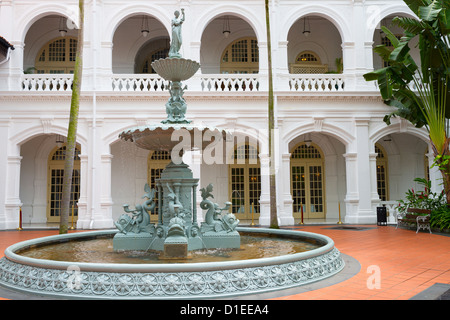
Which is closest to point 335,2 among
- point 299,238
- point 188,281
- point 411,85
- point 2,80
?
point 411,85

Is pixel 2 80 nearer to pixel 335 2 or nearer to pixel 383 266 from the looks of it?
pixel 335 2

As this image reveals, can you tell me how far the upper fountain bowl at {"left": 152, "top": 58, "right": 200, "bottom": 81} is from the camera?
273 inches

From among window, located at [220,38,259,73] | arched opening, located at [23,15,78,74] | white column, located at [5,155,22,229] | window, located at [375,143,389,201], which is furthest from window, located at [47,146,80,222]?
window, located at [375,143,389,201]

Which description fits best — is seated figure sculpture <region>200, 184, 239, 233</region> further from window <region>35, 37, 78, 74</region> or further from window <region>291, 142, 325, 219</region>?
window <region>35, 37, 78, 74</region>

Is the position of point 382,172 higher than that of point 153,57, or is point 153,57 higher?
point 153,57

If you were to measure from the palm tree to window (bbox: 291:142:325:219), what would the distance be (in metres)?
5.42

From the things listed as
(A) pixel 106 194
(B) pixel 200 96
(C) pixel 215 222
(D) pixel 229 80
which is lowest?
(C) pixel 215 222

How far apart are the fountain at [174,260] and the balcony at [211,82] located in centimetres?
869

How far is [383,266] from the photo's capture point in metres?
6.98

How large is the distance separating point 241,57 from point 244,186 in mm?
6646

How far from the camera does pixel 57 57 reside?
19.7 m

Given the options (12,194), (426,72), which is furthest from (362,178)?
(12,194)

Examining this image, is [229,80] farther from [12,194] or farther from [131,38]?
[12,194]
